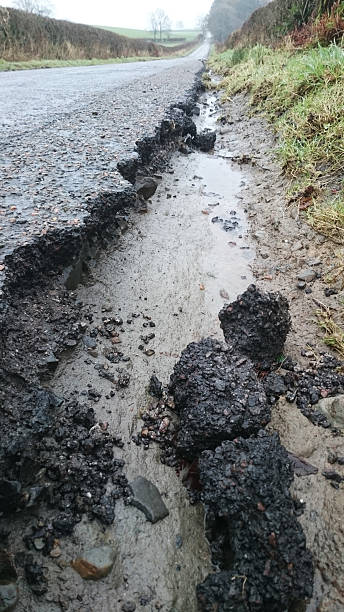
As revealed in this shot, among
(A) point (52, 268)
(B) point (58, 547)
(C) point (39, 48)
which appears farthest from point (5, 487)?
(C) point (39, 48)

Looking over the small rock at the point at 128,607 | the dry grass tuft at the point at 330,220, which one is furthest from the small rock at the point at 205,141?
the small rock at the point at 128,607

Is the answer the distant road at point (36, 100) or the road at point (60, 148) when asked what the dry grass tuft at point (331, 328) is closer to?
the road at point (60, 148)

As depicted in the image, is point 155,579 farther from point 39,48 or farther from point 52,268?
point 39,48

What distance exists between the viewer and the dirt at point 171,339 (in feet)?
3.99

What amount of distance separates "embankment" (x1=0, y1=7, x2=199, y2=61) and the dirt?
36.8 ft

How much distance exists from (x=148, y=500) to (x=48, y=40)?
17178mm

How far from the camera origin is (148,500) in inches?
55.4

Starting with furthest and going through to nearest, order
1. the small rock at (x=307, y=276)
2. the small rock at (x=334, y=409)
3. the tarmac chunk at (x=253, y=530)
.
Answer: the small rock at (x=307, y=276) → the small rock at (x=334, y=409) → the tarmac chunk at (x=253, y=530)

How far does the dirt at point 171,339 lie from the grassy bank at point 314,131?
157 mm

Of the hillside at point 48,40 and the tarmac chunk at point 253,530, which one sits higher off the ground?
the hillside at point 48,40

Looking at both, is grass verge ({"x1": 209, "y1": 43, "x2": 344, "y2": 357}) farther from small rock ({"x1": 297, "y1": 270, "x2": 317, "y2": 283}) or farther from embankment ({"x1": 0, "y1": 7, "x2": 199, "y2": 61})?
embankment ({"x1": 0, "y1": 7, "x2": 199, "y2": 61})

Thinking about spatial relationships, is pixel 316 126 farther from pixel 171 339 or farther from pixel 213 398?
pixel 213 398

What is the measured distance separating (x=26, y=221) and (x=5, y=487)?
1.39 metres

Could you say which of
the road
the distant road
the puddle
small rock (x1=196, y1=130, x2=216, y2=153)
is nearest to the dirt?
the puddle
